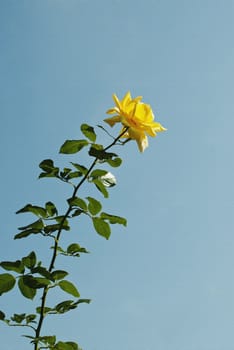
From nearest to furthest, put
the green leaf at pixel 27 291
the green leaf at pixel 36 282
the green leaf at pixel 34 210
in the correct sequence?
1. the green leaf at pixel 36 282
2. the green leaf at pixel 27 291
3. the green leaf at pixel 34 210

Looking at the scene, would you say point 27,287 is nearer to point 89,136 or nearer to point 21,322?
point 21,322

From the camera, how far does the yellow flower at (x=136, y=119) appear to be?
1.95m

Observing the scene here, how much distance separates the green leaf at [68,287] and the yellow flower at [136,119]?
62cm

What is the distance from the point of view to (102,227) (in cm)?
189

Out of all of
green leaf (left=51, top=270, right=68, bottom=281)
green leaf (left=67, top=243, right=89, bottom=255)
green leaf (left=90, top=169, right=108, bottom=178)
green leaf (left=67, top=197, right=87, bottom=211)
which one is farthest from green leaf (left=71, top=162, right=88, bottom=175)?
green leaf (left=51, top=270, right=68, bottom=281)

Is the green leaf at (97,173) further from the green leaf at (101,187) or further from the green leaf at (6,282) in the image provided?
the green leaf at (6,282)

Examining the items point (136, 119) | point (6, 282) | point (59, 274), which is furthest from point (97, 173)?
point (6, 282)

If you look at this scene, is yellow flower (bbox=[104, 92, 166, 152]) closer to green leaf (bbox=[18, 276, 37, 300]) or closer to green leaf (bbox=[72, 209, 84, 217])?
green leaf (bbox=[72, 209, 84, 217])

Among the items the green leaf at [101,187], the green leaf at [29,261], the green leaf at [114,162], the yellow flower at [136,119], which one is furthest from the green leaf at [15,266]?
the yellow flower at [136,119]

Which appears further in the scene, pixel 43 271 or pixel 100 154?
pixel 100 154

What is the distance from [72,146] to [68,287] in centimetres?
56

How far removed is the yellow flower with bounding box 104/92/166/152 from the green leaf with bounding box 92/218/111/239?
0.35 metres

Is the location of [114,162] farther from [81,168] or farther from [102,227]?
[102,227]

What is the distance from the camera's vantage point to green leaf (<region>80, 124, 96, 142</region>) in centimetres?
193
